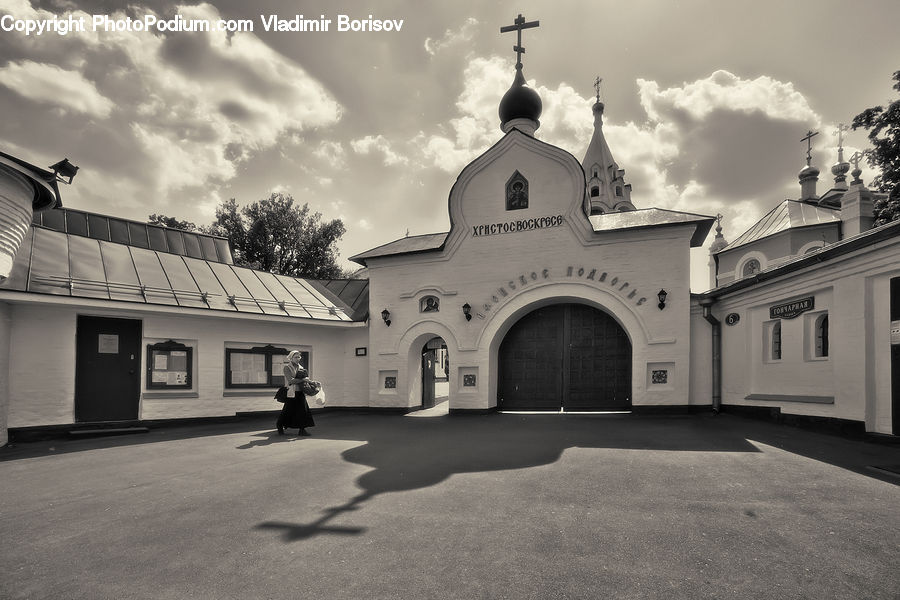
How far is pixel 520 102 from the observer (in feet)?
50.1

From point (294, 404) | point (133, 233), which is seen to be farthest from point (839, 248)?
point (133, 233)

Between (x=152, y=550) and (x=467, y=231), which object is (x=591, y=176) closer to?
(x=467, y=231)

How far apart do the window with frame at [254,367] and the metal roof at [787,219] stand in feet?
72.4

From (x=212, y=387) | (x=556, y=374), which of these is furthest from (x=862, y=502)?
(x=212, y=387)

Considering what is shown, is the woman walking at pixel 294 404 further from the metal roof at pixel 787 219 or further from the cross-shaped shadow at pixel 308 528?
the metal roof at pixel 787 219

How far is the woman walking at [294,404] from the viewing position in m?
9.74

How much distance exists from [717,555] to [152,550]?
180 inches

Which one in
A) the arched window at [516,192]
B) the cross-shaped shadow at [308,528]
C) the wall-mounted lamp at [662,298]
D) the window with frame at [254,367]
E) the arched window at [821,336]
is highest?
the arched window at [516,192]

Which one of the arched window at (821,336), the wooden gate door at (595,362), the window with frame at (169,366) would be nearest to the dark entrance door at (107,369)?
the window with frame at (169,366)

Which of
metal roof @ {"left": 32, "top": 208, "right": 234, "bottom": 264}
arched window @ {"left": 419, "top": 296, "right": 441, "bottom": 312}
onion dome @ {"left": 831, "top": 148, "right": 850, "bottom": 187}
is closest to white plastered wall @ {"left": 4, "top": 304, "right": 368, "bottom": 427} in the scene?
arched window @ {"left": 419, "top": 296, "right": 441, "bottom": 312}

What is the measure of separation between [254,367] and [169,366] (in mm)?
Result: 2158

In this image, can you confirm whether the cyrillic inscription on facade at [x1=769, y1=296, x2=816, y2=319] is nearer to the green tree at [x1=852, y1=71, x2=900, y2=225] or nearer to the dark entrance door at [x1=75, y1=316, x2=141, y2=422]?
the green tree at [x1=852, y1=71, x2=900, y2=225]

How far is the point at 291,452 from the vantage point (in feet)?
25.4

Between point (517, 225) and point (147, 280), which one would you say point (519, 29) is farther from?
point (147, 280)
